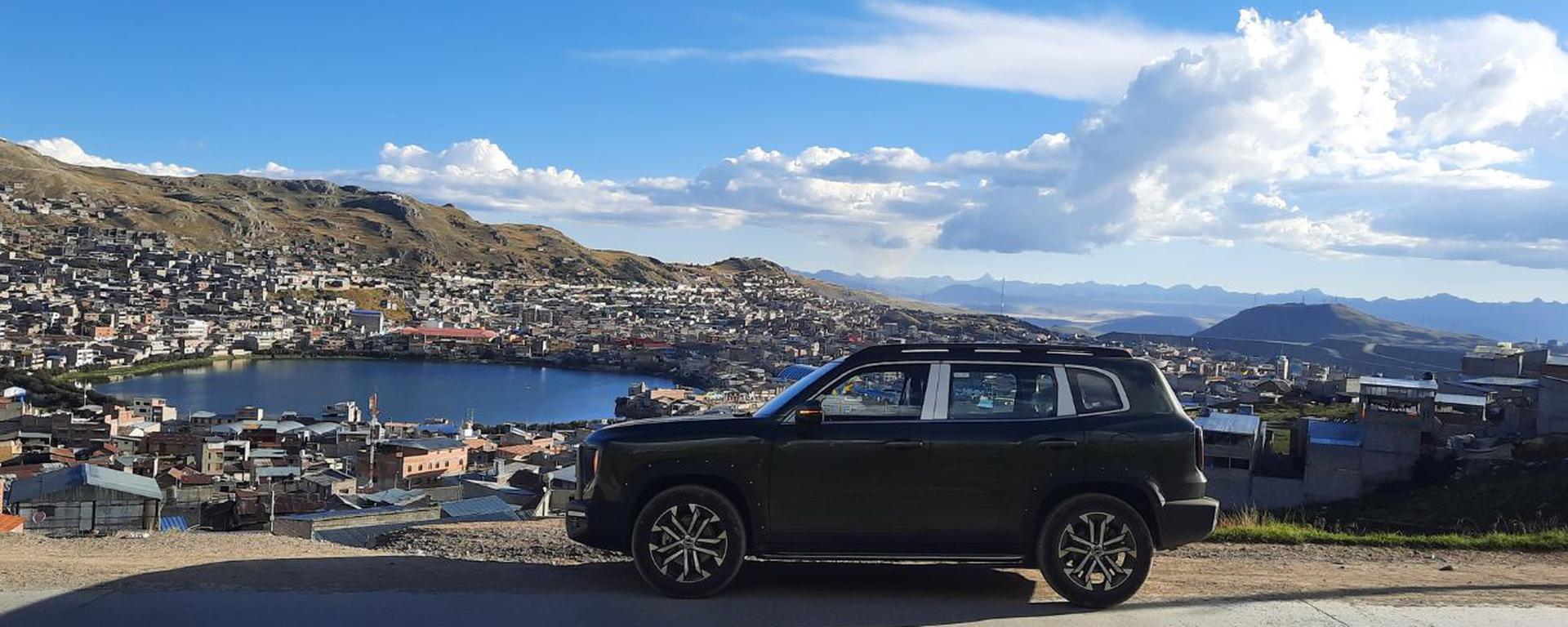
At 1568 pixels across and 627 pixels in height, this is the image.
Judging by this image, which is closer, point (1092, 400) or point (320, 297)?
point (1092, 400)

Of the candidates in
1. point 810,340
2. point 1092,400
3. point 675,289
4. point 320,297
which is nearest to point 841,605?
point 1092,400

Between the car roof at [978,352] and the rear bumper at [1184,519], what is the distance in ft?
2.73

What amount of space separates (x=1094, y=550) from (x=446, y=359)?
108701 millimetres

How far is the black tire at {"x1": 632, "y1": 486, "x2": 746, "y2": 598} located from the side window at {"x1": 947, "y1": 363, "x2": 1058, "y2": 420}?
1287 millimetres

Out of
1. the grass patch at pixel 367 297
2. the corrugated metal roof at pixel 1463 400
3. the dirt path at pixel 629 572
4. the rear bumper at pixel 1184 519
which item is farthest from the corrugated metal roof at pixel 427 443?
the grass patch at pixel 367 297

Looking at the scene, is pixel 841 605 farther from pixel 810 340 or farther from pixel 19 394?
pixel 810 340

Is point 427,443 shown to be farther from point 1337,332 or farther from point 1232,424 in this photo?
A: point 1337,332

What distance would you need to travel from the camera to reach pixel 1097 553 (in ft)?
18.4

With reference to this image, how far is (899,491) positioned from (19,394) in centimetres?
6879

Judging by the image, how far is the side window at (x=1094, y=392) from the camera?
5738 mm

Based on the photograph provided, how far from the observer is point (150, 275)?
131 m

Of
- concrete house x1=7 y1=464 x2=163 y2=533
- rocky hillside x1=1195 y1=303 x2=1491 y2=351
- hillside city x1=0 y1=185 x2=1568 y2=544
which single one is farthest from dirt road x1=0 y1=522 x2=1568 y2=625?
A: rocky hillside x1=1195 y1=303 x2=1491 y2=351

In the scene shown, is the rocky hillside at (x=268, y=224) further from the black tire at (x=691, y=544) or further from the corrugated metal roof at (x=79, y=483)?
the black tire at (x=691, y=544)

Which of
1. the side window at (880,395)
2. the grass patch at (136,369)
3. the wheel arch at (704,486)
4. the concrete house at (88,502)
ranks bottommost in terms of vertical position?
the grass patch at (136,369)
